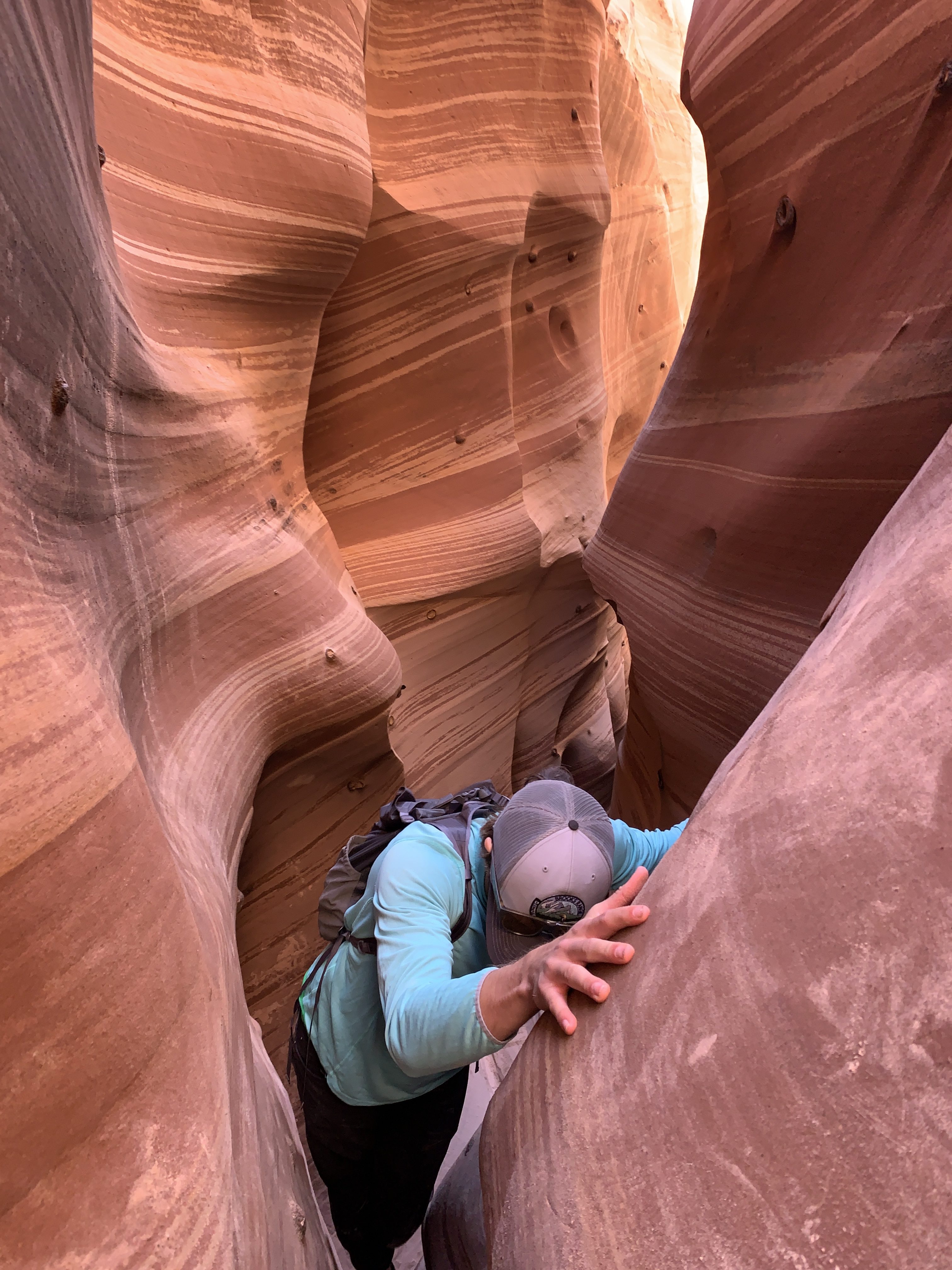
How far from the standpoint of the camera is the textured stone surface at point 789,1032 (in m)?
0.75

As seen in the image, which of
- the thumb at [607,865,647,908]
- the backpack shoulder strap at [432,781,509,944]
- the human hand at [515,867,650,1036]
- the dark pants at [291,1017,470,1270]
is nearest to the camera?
the human hand at [515,867,650,1036]

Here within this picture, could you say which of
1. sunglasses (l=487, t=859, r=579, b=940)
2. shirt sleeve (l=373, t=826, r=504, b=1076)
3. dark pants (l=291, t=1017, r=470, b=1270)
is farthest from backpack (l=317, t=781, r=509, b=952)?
dark pants (l=291, t=1017, r=470, b=1270)

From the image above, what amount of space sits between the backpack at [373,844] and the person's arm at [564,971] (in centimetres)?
51

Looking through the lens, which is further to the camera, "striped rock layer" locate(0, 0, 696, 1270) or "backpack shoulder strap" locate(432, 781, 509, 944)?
"backpack shoulder strap" locate(432, 781, 509, 944)

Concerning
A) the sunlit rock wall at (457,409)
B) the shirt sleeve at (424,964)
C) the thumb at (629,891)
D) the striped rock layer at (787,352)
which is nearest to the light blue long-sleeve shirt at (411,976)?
the shirt sleeve at (424,964)

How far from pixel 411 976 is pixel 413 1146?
0.92 m

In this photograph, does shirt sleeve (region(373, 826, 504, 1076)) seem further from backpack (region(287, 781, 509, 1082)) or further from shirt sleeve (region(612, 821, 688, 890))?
shirt sleeve (region(612, 821, 688, 890))

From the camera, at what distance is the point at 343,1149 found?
192 cm

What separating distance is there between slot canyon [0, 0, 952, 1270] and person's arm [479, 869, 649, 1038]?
34mm

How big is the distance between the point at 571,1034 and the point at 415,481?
3.14 meters

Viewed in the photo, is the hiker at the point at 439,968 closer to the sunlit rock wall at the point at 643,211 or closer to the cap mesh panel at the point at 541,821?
the cap mesh panel at the point at 541,821

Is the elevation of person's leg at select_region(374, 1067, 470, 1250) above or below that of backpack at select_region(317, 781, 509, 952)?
below

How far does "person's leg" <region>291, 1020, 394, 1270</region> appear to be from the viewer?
187 centimetres

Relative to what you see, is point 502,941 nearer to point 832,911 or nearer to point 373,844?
point 373,844
